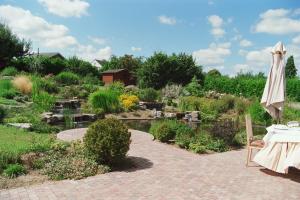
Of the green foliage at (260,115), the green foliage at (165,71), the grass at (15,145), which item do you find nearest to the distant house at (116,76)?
the green foliage at (165,71)

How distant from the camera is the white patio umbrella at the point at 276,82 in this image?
8.52 meters

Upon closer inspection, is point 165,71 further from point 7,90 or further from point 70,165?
point 70,165

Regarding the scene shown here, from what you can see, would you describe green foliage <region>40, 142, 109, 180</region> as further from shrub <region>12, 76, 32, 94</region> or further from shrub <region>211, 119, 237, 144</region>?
shrub <region>12, 76, 32, 94</region>

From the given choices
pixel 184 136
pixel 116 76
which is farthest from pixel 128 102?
pixel 116 76

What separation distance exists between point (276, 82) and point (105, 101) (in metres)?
10.9

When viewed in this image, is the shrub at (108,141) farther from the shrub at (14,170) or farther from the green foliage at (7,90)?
the green foliage at (7,90)

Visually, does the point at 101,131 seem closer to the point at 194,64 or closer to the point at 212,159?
the point at 212,159

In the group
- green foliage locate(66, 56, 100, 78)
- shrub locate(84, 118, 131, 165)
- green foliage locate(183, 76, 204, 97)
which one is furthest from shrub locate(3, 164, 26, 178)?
green foliage locate(66, 56, 100, 78)

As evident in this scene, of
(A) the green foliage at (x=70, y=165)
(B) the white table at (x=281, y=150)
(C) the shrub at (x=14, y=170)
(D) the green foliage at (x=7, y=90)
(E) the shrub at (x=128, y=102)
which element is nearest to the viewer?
(C) the shrub at (x=14, y=170)

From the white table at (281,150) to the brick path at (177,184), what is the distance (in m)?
0.27

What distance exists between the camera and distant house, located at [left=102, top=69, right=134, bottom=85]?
131 feet

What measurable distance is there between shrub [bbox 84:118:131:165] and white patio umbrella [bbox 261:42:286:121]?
3550mm

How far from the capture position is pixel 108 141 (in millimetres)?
7430

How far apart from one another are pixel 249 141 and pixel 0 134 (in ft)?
22.6
